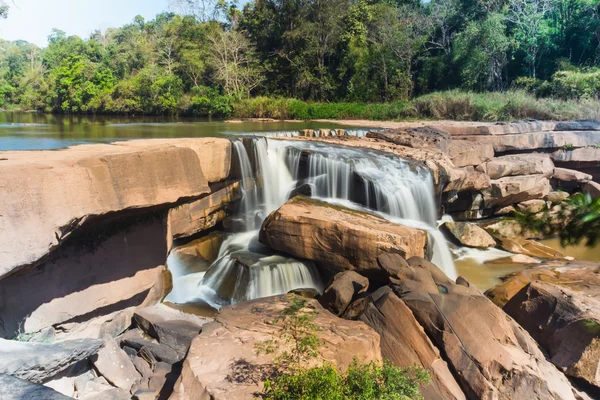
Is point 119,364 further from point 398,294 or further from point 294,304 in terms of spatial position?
point 398,294

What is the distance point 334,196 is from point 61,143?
6.42 metres

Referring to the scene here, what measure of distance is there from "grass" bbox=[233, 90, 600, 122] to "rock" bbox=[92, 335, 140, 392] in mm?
16332

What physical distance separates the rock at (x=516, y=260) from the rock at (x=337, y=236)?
104 inches

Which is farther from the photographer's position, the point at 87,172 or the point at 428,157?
the point at 428,157

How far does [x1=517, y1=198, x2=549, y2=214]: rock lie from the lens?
10.2m

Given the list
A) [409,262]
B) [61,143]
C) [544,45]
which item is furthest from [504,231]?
[544,45]

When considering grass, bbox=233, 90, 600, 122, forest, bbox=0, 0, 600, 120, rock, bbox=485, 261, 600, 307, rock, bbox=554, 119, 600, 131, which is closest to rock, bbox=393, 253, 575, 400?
rock, bbox=485, 261, 600, 307

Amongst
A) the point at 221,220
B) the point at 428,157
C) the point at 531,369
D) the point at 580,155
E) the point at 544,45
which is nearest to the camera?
the point at 531,369

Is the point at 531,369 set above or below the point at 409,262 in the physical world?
below

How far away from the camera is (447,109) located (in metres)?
19.8

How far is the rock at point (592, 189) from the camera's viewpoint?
34.6 feet

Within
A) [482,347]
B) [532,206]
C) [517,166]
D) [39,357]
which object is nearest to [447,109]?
[517,166]

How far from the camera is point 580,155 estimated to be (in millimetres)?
12312

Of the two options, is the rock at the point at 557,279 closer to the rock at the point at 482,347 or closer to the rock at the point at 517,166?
the rock at the point at 482,347
